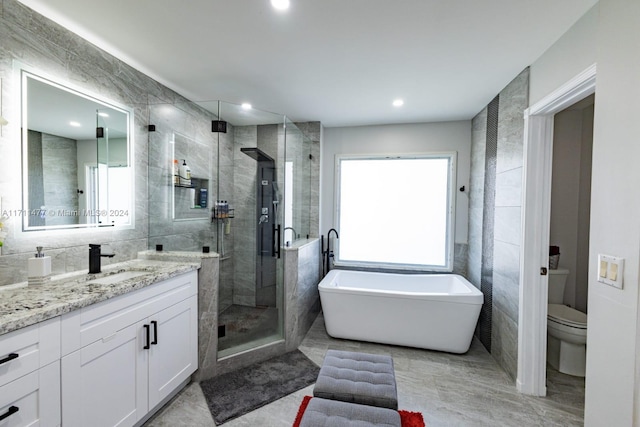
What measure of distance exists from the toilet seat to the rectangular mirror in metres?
3.89

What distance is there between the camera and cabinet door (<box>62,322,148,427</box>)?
4.37ft

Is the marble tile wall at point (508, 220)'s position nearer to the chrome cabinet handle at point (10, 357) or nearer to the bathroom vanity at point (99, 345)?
the bathroom vanity at point (99, 345)

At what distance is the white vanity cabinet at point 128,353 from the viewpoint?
4.42 feet

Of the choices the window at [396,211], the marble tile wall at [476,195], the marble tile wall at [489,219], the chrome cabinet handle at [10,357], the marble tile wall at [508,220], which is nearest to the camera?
the chrome cabinet handle at [10,357]

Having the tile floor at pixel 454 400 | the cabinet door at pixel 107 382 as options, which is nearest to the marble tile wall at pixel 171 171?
the cabinet door at pixel 107 382

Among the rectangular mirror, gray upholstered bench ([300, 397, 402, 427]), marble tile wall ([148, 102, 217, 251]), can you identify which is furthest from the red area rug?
the rectangular mirror

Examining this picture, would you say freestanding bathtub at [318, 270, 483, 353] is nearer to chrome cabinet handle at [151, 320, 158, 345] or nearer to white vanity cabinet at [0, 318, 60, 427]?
chrome cabinet handle at [151, 320, 158, 345]

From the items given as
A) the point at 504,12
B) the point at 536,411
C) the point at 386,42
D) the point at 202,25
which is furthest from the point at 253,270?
the point at 504,12

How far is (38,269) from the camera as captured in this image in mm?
1557

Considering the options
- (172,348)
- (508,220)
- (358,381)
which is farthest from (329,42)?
(172,348)

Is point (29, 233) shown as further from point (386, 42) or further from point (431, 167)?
point (431, 167)

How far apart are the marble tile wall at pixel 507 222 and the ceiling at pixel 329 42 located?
0.26 meters

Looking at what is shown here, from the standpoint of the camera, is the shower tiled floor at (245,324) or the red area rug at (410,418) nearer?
the red area rug at (410,418)

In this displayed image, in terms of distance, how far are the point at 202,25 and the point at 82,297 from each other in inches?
69.1
